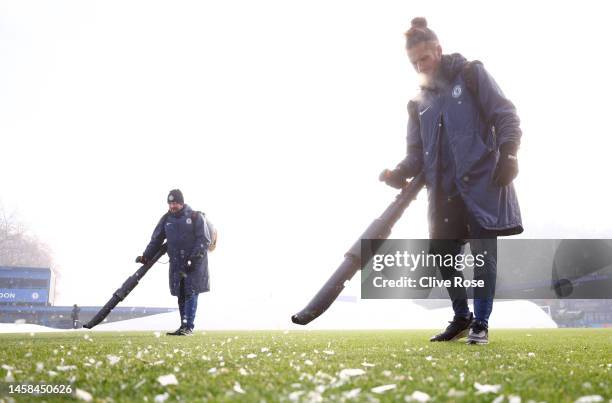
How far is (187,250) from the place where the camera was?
833cm

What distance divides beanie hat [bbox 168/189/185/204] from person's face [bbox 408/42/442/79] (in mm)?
5040

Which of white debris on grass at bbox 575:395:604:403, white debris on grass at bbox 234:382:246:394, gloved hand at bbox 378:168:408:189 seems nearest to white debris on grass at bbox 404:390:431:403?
white debris on grass at bbox 575:395:604:403

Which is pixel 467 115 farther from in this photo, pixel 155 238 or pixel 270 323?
pixel 270 323

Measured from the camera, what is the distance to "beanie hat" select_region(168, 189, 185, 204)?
8312 millimetres

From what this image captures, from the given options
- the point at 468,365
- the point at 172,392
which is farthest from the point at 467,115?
the point at 172,392

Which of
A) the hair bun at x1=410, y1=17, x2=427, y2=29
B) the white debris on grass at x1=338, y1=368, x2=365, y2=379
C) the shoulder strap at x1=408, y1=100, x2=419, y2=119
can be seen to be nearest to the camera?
the white debris on grass at x1=338, y1=368, x2=365, y2=379

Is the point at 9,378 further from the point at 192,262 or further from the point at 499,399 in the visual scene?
the point at 192,262

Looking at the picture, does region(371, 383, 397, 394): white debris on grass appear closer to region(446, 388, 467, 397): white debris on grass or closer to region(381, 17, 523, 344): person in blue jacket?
region(446, 388, 467, 397): white debris on grass

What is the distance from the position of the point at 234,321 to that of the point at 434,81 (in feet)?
54.5

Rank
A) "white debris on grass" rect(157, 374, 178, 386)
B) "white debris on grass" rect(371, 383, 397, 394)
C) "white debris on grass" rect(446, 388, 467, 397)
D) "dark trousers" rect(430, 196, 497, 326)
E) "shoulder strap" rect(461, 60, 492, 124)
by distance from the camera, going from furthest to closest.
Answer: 1. "shoulder strap" rect(461, 60, 492, 124)
2. "dark trousers" rect(430, 196, 497, 326)
3. "white debris on grass" rect(157, 374, 178, 386)
4. "white debris on grass" rect(371, 383, 397, 394)
5. "white debris on grass" rect(446, 388, 467, 397)

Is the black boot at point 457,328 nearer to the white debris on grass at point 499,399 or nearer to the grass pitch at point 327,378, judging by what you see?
the grass pitch at point 327,378

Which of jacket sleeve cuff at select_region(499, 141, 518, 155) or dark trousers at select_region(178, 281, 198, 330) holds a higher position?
jacket sleeve cuff at select_region(499, 141, 518, 155)

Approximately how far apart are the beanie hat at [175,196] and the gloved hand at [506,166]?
572 cm

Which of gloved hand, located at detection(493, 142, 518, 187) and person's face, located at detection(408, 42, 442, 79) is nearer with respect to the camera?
gloved hand, located at detection(493, 142, 518, 187)
